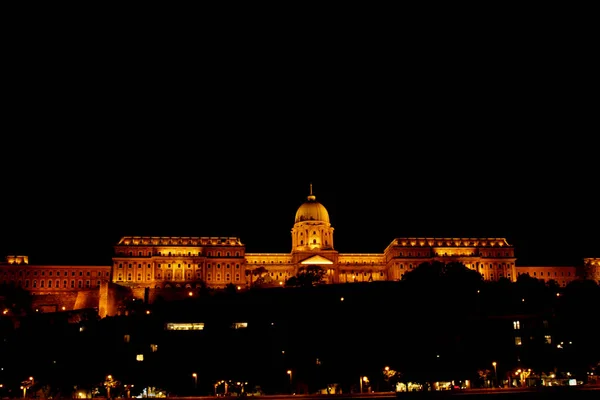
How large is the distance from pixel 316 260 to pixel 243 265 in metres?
12.7

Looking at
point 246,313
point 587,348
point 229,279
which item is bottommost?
point 587,348

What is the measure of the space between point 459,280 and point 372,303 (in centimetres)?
1380

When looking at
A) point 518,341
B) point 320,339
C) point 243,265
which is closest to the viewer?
point 320,339

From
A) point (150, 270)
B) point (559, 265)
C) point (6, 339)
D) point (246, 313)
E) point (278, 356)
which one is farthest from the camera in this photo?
point (559, 265)

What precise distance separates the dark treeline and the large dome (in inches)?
1821

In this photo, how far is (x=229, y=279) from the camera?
470 ft

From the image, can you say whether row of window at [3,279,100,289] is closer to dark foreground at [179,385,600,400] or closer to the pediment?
the pediment

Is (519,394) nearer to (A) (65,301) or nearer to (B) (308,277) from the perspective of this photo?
(B) (308,277)

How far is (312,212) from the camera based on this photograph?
157 m

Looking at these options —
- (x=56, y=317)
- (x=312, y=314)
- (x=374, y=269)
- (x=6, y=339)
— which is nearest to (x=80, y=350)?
(x=6, y=339)

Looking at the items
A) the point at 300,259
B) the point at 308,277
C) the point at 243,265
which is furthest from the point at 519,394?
the point at 243,265

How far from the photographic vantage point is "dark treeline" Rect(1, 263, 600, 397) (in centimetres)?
8500

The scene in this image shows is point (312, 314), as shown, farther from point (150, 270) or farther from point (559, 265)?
point (559, 265)

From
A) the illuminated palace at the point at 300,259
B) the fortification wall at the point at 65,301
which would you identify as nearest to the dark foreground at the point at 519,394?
the illuminated palace at the point at 300,259
